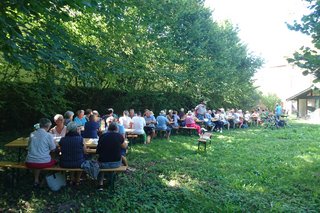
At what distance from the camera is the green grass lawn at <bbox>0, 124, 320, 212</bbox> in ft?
17.5

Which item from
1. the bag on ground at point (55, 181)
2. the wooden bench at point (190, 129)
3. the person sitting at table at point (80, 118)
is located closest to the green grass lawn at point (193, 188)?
the bag on ground at point (55, 181)

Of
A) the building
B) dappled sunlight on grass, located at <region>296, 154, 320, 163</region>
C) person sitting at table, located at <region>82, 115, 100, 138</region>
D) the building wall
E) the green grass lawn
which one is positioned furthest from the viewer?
the building wall

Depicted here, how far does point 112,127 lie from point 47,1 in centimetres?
280

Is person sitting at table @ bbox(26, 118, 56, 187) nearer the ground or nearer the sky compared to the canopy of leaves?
nearer the ground

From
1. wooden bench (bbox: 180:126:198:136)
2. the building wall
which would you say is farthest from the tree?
the building wall

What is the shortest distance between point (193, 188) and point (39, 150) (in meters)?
3.39

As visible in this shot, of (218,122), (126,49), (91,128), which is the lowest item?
→ (91,128)

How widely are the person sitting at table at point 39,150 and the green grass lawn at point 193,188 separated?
0.52 metres

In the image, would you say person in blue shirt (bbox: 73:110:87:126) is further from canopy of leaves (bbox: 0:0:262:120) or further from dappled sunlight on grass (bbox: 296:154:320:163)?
dappled sunlight on grass (bbox: 296:154:320:163)

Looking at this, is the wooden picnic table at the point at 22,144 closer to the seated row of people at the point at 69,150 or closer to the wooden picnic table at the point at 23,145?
the wooden picnic table at the point at 23,145

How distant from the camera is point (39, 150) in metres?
5.82

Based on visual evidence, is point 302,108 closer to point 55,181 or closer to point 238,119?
point 238,119

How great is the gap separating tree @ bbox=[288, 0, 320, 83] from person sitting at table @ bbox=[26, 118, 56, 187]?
512 cm

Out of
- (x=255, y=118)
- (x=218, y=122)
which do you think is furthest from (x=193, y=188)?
(x=255, y=118)
